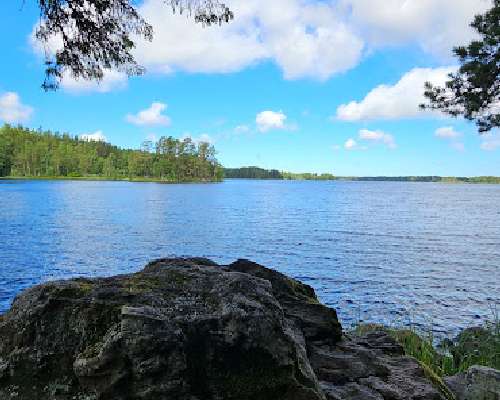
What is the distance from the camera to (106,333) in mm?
3068

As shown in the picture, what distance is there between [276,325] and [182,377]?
726 mm

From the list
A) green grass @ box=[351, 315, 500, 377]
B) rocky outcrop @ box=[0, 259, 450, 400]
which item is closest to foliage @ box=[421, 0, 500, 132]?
green grass @ box=[351, 315, 500, 377]

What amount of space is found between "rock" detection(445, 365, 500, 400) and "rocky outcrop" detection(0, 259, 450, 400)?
6.39 feet

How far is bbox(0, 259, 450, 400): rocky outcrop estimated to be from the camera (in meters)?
2.88

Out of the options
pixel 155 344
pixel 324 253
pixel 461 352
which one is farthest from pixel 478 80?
pixel 324 253

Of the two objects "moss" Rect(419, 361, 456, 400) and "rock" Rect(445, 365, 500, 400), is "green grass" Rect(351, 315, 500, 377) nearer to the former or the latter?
"rock" Rect(445, 365, 500, 400)

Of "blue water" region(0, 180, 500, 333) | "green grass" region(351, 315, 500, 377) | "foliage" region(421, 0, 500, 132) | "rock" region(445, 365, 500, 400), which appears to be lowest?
"blue water" region(0, 180, 500, 333)

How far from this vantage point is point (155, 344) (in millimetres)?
2873

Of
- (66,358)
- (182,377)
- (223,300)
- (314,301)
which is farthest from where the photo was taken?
(314,301)

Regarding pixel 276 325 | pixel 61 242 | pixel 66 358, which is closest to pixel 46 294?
pixel 66 358

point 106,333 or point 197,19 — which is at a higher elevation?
point 197,19

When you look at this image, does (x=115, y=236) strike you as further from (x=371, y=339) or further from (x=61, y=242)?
(x=371, y=339)

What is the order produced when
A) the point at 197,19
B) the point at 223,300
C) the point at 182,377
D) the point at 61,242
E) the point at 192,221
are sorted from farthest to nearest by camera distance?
the point at 192,221 < the point at 61,242 < the point at 197,19 < the point at 223,300 < the point at 182,377

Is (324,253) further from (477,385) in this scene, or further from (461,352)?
(477,385)
